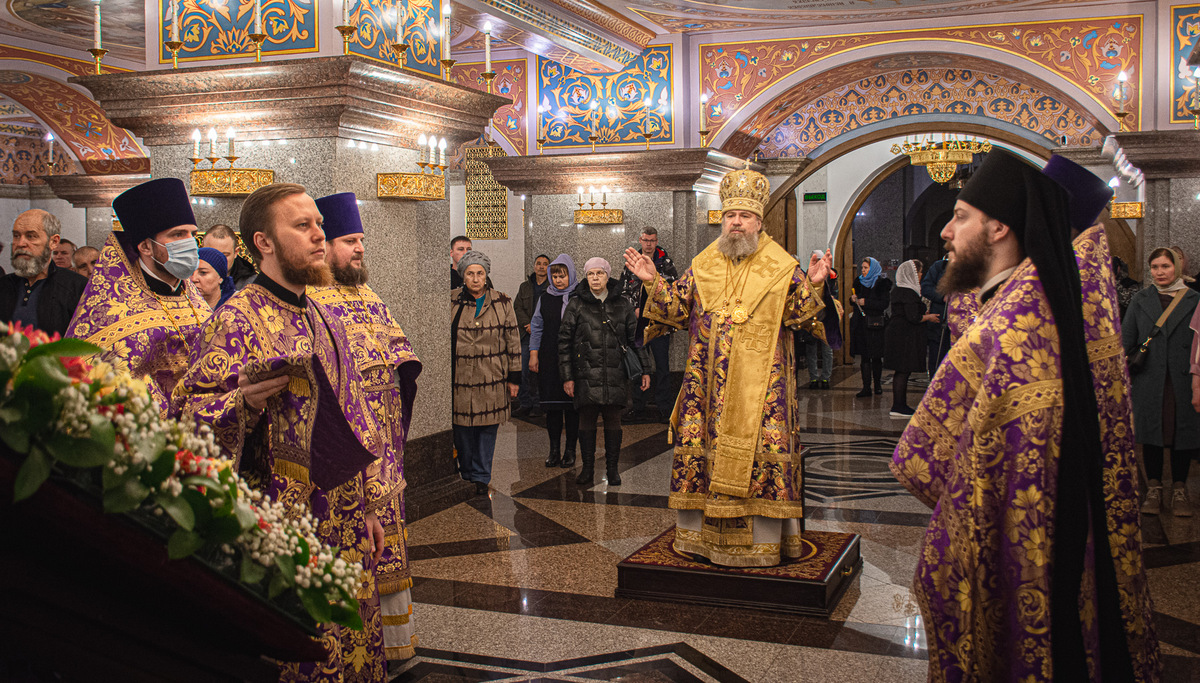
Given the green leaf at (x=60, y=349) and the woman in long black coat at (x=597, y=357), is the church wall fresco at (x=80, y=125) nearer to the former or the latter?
the woman in long black coat at (x=597, y=357)

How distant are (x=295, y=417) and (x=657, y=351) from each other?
7880 millimetres

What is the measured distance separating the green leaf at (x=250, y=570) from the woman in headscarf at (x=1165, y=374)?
620 cm

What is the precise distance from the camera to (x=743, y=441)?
4559 mm

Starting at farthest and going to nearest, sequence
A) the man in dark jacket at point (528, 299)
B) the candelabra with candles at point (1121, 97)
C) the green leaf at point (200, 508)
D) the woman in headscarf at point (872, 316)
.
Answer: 1. the woman in headscarf at point (872, 316)
2. the man in dark jacket at point (528, 299)
3. the candelabra with candles at point (1121, 97)
4. the green leaf at point (200, 508)

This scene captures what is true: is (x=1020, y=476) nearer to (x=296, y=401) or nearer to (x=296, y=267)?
(x=296, y=401)

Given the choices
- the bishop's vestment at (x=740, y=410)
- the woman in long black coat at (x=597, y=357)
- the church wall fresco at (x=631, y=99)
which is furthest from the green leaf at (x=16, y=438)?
the church wall fresco at (x=631, y=99)

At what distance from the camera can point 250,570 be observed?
141 centimetres

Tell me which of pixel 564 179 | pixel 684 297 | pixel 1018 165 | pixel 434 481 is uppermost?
pixel 564 179

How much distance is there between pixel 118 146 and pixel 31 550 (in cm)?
1313

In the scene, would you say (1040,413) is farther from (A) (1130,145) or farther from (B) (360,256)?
(A) (1130,145)

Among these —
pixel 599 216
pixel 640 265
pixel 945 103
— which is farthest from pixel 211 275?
pixel 945 103

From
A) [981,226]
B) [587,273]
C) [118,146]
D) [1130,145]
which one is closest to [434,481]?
[587,273]

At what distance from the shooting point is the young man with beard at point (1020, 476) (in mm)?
2479

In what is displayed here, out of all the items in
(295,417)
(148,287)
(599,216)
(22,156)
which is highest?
(22,156)
